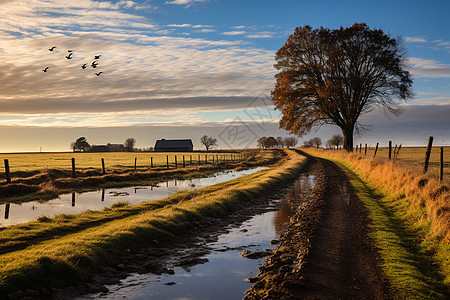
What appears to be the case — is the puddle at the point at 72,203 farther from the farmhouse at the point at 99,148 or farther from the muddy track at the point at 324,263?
the farmhouse at the point at 99,148

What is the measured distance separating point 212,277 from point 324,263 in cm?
292

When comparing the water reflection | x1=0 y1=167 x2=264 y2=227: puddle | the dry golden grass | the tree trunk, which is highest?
the tree trunk

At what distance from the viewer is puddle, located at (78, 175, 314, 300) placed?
7.82 metres

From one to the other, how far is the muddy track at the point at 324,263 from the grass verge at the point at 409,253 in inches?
13.1

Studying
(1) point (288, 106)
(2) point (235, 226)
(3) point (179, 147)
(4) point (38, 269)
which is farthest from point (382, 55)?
(3) point (179, 147)

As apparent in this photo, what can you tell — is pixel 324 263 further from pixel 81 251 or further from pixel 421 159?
pixel 421 159

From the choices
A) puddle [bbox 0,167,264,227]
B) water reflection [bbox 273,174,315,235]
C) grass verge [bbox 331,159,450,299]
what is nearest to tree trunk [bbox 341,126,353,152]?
water reflection [bbox 273,174,315,235]

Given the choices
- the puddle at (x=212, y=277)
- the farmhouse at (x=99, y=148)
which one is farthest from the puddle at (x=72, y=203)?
the farmhouse at (x=99, y=148)

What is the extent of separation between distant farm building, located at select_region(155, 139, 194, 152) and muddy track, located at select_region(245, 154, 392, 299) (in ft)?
429

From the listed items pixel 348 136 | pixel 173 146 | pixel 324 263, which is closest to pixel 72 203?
pixel 324 263

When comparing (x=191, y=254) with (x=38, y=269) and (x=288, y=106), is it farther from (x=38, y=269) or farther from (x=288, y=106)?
(x=288, y=106)

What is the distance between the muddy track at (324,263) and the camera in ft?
23.8

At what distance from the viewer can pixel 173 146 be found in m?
146

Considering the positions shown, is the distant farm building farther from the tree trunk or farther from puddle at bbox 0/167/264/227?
puddle at bbox 0/167/264/227
